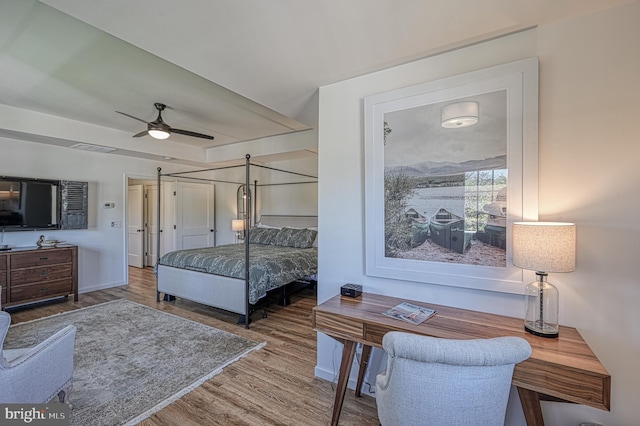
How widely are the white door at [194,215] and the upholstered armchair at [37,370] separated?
15.4ft

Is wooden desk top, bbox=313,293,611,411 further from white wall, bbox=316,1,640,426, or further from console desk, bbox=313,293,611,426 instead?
white wall, bbox=316,1,640,426

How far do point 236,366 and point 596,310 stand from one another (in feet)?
8.58

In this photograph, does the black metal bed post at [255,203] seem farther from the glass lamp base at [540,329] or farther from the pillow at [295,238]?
the glass lamp base at [540,329]

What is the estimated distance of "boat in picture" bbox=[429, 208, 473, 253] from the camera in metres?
1.80

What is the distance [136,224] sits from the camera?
262 inches

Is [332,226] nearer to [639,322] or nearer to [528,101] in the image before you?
[528,101]

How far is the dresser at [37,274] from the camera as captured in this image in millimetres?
3676

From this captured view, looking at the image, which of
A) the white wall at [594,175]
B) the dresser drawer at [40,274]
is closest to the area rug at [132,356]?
the dresser drawer at [40,274]

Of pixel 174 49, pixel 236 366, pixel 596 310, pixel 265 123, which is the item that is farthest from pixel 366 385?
pixel 265 123

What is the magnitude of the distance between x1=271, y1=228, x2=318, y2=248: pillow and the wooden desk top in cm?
299

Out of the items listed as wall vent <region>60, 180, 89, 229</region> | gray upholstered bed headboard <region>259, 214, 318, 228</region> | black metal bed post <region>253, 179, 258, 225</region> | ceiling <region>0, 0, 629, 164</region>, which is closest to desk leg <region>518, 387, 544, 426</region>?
ceiling <region>0, 0, 629, 164</region>

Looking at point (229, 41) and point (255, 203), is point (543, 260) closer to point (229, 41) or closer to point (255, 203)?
→ point (229, 41)

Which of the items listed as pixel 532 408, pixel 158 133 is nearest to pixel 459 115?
pixel 532 408

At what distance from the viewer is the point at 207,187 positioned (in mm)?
6824
